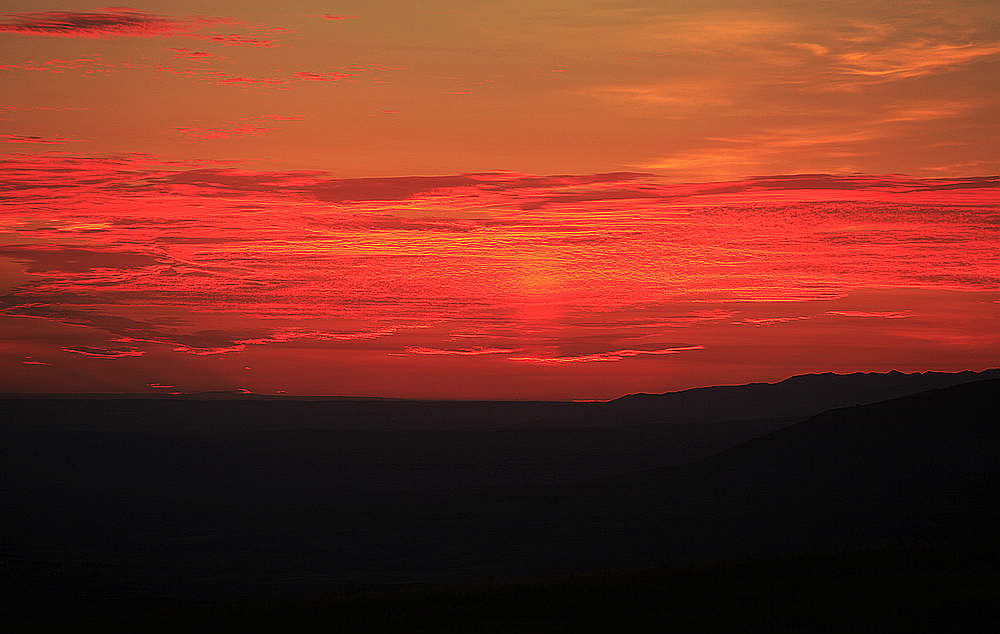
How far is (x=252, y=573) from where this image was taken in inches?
2462

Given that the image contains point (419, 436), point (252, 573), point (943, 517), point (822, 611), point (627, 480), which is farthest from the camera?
point (419, 436)

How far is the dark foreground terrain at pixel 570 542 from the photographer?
1107 inches

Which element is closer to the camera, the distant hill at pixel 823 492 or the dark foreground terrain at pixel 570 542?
the dark foreground terrain at pixel 570 542

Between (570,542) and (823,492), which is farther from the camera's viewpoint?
(823,492)

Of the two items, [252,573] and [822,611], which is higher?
[822,611]

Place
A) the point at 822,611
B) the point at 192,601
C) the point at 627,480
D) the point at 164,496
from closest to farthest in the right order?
1. the point at 822,611
2. the point at 192,601
3. the point at 627,480
4. the point at 164,496

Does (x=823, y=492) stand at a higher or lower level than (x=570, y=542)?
A: higher

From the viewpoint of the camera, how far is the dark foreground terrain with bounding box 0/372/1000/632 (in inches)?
1107

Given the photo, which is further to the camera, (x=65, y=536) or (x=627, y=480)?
(x=65, y=536)

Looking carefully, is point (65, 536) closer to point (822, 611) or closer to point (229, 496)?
point (229, 496)

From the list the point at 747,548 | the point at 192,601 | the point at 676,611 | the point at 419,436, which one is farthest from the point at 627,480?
the point at 419,436

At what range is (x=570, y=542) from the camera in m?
61.2

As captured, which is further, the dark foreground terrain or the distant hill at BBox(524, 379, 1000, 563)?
the distant hill at BBox(524, 379, 1000, 563)

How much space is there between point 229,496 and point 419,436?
50240 mm
